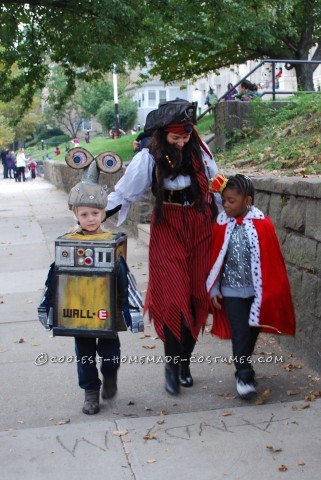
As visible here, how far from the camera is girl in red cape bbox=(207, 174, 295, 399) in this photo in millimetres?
4598

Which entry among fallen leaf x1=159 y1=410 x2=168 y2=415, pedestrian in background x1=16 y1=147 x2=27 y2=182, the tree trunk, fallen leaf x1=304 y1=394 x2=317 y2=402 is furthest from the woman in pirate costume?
pedestrian in background x1=16 y1=147 x2=27 y2=182

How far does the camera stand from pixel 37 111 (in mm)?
72438

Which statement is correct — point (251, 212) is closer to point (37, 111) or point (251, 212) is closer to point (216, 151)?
point (216, 151)

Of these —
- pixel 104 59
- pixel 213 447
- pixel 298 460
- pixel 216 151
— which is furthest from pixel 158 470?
pixel 104 59

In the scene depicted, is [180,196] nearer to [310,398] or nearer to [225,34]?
[310,398]

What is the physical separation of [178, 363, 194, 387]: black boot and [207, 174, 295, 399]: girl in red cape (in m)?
0.42

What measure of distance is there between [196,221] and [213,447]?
1.43 meters

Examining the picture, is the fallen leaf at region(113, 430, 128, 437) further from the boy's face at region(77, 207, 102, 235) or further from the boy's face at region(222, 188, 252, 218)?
the boy's face at region(222, 188, 252, 218)

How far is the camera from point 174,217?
4.70 metres

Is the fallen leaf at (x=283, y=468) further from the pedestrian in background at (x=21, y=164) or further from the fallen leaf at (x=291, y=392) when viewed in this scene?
the pedestrian in background at (x=21, y=164)

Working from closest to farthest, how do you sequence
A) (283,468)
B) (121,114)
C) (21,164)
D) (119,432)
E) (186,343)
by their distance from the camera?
(283,468), (119,432), (186,343), (21,164), (121,114)

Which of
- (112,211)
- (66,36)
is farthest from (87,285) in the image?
(66,36)

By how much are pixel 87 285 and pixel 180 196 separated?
2.79 feet

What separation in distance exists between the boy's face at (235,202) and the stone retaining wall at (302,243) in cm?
55
